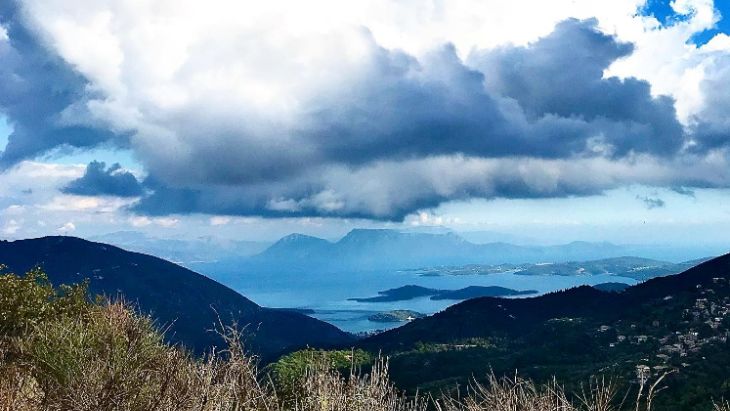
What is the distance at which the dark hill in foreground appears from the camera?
257ft

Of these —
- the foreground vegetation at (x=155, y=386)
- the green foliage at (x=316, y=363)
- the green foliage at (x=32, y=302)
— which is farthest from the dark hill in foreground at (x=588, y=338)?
the foreground vegetation at (x=155, y=386)

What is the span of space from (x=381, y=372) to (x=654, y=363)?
8497cm

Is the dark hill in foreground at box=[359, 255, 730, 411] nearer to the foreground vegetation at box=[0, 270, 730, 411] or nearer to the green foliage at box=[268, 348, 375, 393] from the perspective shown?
the green foliage at box=[268, 348, 375, 393]

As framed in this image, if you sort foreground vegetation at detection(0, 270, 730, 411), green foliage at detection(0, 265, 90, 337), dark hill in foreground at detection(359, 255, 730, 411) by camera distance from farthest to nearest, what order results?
1. dark hill in foreground at detection(359, 255, 730, 411)
2. green foliage at detection(0, 265, 90, 337)
3. foreground vegetation at detection(0, 270, 730, 411)

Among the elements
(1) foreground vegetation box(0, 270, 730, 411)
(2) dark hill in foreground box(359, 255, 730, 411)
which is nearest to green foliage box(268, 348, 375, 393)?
(1) foreground vegetation box(0, 270, 730, 411)

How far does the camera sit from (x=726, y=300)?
122000 millimetres

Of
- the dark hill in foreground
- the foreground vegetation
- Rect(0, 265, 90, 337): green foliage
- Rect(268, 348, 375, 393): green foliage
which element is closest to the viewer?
the foreground vegetation

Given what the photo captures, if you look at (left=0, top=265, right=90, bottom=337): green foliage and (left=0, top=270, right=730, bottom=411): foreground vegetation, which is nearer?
(left=0, top=270, right=730, bottom=411): foreground vegetation

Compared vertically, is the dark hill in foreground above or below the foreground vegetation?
below

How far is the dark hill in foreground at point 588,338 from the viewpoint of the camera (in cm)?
7821

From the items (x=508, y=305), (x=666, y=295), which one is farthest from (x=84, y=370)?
(x=508, y=305)

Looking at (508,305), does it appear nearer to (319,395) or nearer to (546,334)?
(546,334)

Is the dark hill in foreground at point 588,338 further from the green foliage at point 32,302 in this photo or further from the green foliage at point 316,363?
the green foliage at point 316,363

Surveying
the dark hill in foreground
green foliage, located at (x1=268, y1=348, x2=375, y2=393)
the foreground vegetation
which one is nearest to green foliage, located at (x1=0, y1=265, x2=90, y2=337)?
green foliage, located at (x1=268, y1=348, x2=375, y2=393)
